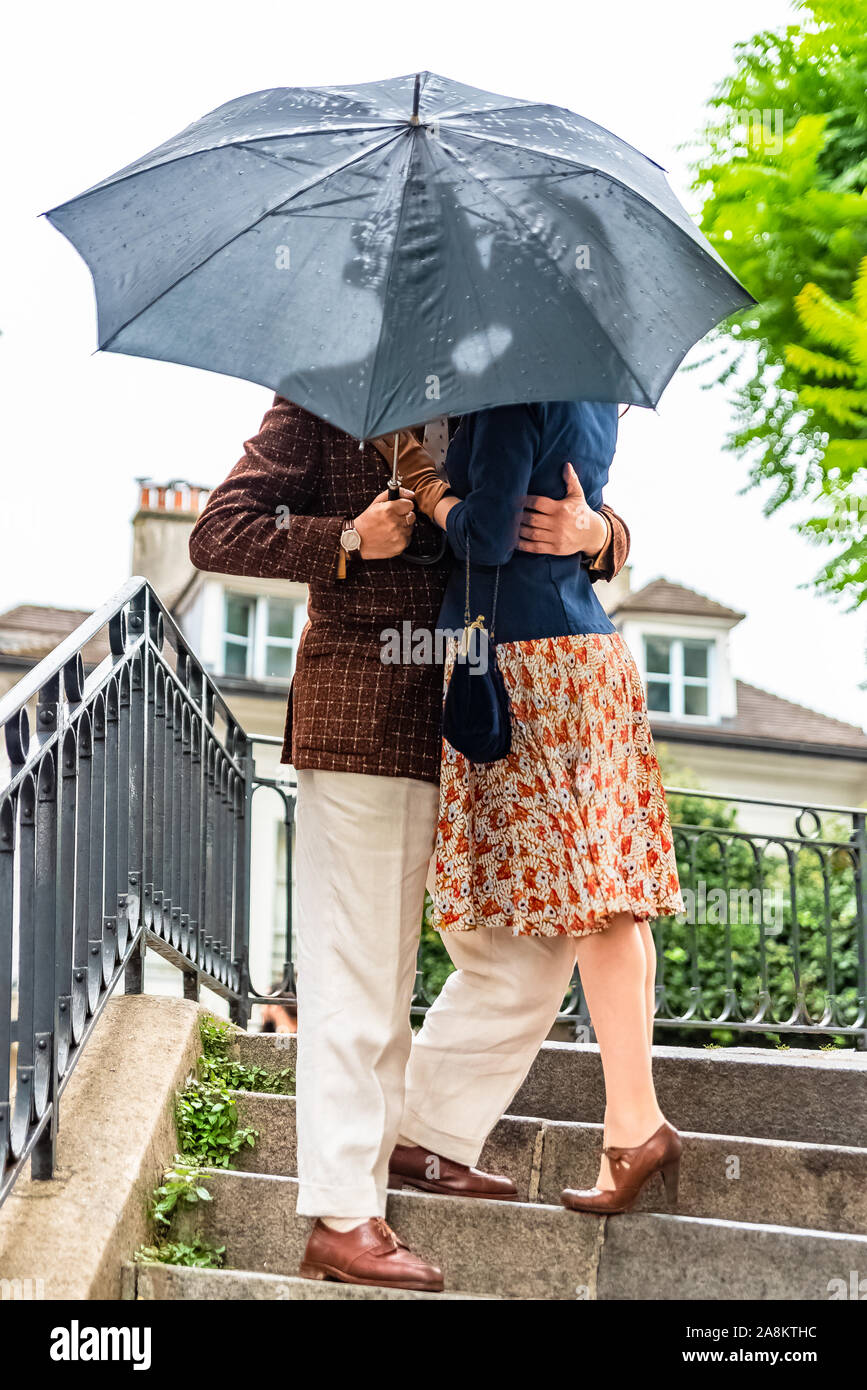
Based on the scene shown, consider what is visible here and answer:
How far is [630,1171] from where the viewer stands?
117 inches

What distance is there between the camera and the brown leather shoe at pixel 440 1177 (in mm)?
3254

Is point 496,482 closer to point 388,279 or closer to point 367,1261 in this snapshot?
point 388,279

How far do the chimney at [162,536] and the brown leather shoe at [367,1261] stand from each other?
17874 millimetres

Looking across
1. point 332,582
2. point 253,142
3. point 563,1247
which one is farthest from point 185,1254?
point 253,142

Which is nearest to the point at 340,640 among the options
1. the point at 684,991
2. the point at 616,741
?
the point at 616,741

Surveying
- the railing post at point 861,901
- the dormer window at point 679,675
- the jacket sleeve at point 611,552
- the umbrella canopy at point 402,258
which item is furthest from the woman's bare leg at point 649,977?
the dormer window at point 679,675

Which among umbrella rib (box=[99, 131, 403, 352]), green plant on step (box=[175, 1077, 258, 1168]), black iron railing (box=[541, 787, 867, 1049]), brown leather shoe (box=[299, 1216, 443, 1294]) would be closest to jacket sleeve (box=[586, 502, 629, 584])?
umbrella rib (box=[99, 131, 403, 352])

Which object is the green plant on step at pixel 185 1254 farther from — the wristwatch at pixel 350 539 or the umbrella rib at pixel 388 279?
the umbrella rib at pixel 388 279

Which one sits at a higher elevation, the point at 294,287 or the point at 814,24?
the point at 814,24
